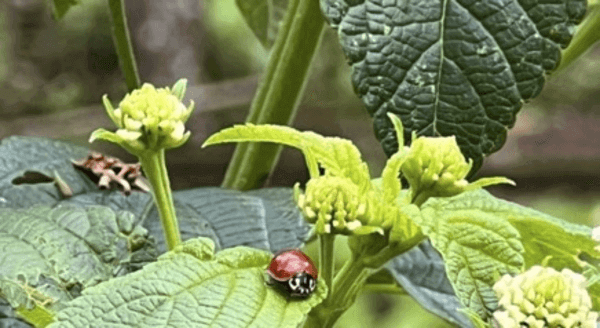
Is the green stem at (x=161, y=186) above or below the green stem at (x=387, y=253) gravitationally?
above

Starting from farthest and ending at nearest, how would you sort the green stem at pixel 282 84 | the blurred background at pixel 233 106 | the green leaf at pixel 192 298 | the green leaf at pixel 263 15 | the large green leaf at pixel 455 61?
the blurred background at pixel 233 106 → the green leaf at pixel 263 15 → the green stem at pixel 282 84 → the large green leaf at pixel 455 61 → the green leaf at pixel 192 298

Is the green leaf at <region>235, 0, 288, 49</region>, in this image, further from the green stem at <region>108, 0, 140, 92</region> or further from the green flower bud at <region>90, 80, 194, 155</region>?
the green flower bud at <region>90, 80, 194, 155</region>

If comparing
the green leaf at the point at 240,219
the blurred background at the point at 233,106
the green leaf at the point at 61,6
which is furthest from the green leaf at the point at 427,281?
the blurred background at the point at 233,106

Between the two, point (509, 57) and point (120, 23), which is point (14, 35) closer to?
point (120, 23)

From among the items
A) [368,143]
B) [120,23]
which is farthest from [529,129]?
[120,23]

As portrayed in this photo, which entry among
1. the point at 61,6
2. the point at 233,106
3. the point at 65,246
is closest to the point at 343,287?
the point at 65,246

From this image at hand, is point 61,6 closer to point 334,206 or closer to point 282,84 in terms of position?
point 282,84

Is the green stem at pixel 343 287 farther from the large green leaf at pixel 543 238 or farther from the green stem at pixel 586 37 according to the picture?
the green stem at pixel 586 37
